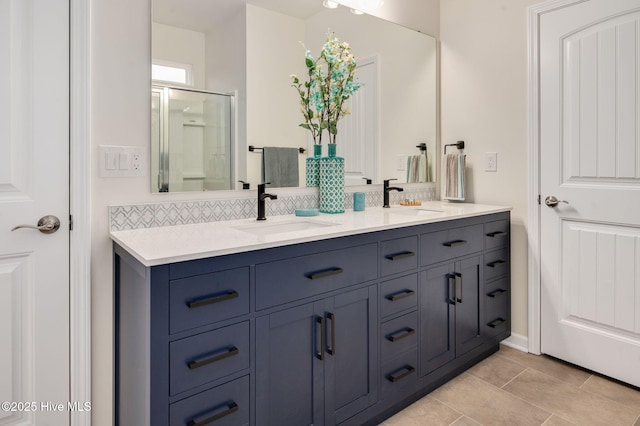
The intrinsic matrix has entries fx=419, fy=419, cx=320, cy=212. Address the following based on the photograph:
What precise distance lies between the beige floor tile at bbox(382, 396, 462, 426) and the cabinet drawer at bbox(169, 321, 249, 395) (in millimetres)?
926

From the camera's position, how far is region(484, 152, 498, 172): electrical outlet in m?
2.67

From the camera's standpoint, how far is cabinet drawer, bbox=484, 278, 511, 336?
8.01 feet

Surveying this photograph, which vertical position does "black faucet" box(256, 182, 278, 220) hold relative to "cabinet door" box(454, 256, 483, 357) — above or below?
above

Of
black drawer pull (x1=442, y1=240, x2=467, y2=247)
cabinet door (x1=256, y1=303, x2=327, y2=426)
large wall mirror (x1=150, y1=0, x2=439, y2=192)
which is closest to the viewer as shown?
cabinet door (x1=256, y1=303, x2=327, y2=426)

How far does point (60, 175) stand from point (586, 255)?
2.54m

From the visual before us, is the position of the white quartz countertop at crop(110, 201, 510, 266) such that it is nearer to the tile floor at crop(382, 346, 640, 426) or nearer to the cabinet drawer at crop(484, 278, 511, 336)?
the cabinet drawer at crop(484, 278, 511, 336)

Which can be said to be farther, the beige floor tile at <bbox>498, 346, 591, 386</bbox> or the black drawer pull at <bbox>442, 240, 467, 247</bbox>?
the beige floor tile at <bbox>498, 346, 591, 386</bbox>

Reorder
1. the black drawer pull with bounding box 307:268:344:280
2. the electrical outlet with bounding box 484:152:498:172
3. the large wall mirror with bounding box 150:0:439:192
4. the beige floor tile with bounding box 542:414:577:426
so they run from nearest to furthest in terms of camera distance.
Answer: the black drawer pull with bounding box 307:268:344:280 → the large wall mirror with bounding box 150:0:439:192 → the beige floor tile with bounding box 542:414:577:426 → the electrical outlet with bounding box 484:152:498:172

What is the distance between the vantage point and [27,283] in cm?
146

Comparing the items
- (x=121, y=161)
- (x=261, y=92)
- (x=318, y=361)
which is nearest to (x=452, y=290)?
(x=318, y=361)

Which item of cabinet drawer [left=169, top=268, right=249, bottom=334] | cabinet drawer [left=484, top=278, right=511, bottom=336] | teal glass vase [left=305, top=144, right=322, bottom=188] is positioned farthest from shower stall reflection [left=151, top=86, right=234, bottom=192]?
cabinet drawer [left=484, top=278, right=511, bottom=336]

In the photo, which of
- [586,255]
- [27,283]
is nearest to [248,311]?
[27,283]

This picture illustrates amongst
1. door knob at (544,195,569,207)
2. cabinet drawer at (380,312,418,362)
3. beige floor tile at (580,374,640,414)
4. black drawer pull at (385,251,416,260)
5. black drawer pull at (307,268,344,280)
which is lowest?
beige floor tile at (580,374,640,414)

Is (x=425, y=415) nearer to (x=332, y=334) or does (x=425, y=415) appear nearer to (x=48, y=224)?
(x=332, y=334)
